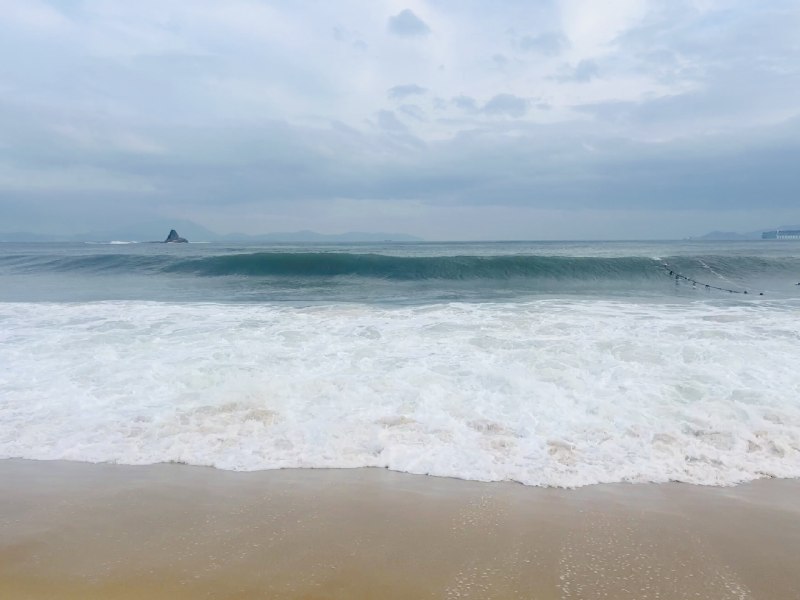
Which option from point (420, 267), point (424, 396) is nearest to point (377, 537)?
point (424, 396)

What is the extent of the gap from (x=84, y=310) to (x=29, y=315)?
905 millimetres

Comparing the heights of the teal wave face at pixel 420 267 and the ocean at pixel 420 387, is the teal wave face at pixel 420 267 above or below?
above

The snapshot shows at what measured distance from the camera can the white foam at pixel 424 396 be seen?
4527 mm

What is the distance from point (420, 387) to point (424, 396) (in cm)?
24

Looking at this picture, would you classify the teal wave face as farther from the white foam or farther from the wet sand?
the wet sand

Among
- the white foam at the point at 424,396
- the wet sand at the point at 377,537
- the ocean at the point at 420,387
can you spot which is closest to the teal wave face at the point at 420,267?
the ocean at the point at 420,387

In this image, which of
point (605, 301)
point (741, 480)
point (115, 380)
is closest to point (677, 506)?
point (741, 480)

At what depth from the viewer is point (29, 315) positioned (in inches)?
393

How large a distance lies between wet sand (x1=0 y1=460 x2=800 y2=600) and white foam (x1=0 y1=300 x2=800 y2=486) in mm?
337

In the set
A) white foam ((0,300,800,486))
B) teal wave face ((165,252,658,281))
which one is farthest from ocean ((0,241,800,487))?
teal wave face ((165,252,658,281))

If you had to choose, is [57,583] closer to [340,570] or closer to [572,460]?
[340,570]

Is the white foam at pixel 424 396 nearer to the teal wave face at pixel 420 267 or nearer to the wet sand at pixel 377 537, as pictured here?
the wet sand at pixel 377 537

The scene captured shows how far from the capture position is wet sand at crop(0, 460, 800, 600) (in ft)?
9.16

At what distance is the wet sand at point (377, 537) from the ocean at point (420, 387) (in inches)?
13.2
